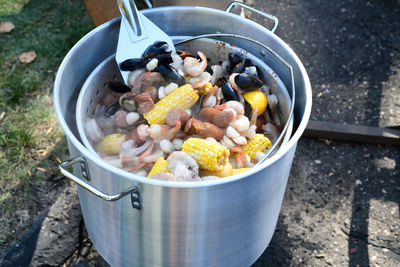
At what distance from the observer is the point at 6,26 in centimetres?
231

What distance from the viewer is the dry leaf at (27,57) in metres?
2.15

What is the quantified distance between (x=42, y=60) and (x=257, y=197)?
162cm

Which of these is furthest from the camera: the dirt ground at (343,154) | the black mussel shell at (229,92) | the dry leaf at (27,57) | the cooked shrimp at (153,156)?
the dry leaf at (27,57)

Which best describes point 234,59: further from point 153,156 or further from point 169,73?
point 153,156

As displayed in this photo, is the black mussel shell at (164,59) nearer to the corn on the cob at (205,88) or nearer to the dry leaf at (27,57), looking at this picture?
the corn on the cob at (205,88)

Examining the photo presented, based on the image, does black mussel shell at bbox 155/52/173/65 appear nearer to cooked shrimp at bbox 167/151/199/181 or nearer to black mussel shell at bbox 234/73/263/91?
black mussel shell at bbox 234/73/263/91

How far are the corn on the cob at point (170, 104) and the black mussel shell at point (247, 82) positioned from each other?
0.47ft

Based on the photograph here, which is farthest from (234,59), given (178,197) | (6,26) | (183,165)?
(6,26)

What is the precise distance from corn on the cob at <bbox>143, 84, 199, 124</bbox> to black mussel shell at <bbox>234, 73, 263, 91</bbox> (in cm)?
14

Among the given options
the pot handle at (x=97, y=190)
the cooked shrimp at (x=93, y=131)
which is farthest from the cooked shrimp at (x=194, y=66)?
the pot handle at (x=97, y=190)

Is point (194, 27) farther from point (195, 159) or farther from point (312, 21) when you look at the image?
point (312, 21)

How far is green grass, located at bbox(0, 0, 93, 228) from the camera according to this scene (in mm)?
1733

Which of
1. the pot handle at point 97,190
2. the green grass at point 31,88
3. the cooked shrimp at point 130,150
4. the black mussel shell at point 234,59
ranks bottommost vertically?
the green grass at point 31,88

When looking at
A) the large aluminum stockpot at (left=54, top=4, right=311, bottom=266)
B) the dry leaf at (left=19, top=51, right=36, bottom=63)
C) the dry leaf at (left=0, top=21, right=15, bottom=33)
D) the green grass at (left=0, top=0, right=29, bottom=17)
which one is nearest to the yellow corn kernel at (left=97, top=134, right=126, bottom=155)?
the large aluminum stockpot at (left=54, top=4, right=311, bottom=266)
